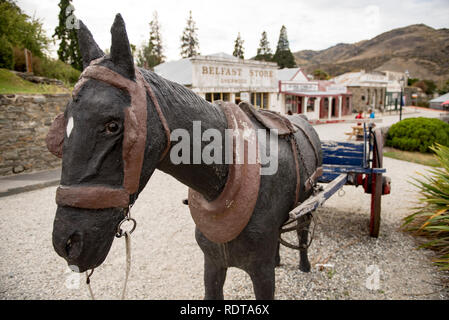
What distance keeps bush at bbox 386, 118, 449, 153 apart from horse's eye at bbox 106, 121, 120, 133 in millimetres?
11873

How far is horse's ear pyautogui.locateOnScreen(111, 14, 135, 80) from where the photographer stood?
0.89m

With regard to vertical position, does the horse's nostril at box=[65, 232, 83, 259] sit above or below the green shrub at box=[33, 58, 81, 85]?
below

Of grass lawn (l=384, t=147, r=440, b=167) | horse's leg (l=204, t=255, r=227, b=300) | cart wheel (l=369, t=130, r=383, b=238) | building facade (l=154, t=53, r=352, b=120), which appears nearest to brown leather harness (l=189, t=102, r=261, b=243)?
horse's leg (l=204, t=255, r=227, b=300)

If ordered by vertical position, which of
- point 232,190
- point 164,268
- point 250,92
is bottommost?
point 164,268

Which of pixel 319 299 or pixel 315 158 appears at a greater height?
pixel 315 158

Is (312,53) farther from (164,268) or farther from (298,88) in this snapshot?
(164,268)

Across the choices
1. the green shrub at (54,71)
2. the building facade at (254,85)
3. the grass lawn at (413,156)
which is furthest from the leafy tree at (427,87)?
the green shrub at (54,71)

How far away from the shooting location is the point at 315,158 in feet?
8.18

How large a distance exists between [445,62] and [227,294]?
88.7 m

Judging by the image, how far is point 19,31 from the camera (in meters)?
12.7

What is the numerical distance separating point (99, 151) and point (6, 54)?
13.3 metres

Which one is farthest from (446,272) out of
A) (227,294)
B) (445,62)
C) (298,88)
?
(445,62)

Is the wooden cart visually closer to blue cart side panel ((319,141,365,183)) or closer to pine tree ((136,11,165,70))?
blue cart side panel ((319,141,365,183))

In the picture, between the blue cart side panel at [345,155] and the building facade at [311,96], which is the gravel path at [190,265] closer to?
the blue cart side panel at [345,155]
